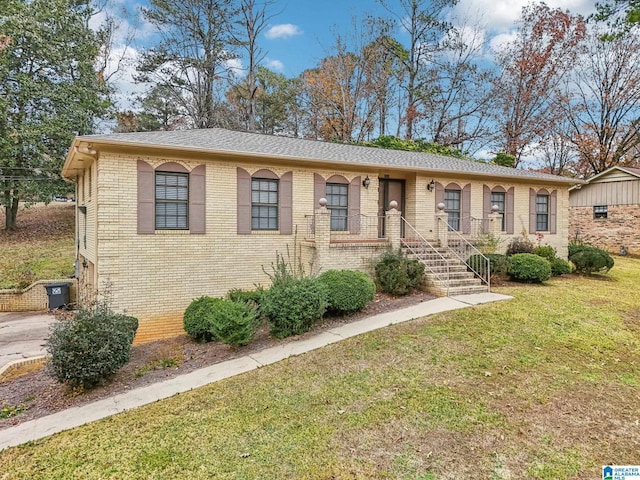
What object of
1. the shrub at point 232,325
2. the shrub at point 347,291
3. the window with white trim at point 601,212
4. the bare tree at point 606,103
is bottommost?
the shrub at point 232,325

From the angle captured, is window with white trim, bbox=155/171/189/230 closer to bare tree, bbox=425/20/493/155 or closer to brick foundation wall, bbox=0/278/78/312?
brick foundation wall, bbox=0/278/78/312

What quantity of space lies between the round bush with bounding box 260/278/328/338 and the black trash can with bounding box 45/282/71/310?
9.51 m

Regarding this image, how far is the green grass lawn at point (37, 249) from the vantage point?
558 inches

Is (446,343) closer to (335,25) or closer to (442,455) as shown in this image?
(442,455)

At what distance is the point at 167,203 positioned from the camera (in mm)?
9305

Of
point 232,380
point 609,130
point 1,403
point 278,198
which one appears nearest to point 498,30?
point 609,130

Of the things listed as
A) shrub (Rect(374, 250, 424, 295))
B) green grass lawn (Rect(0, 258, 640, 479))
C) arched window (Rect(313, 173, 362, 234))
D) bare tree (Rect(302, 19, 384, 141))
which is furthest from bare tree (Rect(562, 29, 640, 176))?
green grass lawn (Rect(0, 258, 640, 479))

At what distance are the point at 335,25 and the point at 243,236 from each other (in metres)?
22.4

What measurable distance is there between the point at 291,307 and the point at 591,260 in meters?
11.4

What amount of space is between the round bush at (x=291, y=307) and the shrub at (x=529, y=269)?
689 centimetres

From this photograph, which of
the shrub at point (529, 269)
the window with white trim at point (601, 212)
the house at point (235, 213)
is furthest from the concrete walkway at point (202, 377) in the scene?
the window with white trim at point (601, 212)

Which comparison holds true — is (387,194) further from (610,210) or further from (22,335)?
(610,210)

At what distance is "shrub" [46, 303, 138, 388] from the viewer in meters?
5.53

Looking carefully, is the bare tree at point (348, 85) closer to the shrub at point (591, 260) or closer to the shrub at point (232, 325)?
the shrub at point (591, 260)
